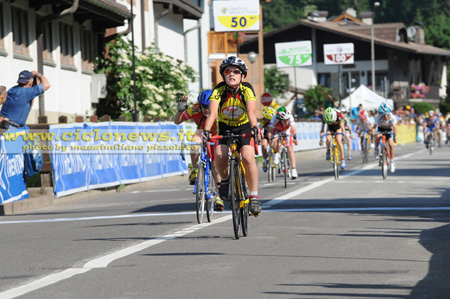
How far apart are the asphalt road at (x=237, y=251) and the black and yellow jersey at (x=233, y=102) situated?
124 centimetres

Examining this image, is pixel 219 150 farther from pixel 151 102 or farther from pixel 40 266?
pixel 151 102

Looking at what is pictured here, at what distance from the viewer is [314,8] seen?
144 meters

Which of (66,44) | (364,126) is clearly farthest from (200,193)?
(364,126)

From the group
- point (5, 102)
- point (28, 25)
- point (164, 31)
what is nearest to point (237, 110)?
point (5, 102)

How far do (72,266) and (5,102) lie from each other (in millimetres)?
9113

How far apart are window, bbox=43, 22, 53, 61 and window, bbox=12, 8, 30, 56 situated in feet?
4.55

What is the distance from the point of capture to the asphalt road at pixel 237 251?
7.68 meters

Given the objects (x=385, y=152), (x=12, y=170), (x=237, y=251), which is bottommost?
(x=237, y=251)

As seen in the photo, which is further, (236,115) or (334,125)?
(334,125)

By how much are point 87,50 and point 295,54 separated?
4527cm

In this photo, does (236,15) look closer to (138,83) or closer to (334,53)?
(138,83)

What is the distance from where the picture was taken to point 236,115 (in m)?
11.6

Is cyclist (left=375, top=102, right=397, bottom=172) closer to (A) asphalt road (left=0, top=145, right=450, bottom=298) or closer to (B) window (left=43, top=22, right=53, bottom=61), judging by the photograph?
(A) asphalt road (left=0, top=145, right=450, bottom=298)

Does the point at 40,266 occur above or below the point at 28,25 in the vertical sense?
below
